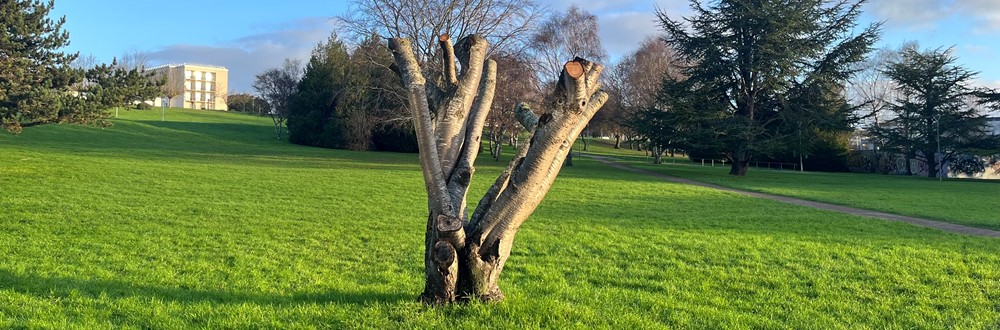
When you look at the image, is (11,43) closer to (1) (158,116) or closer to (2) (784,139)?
(2) (784,139)

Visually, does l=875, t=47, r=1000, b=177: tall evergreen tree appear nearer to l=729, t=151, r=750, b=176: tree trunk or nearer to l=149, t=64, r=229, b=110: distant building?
l=729, t=151, r=750, b=176: tree trunk

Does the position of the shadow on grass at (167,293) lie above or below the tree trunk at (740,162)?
below

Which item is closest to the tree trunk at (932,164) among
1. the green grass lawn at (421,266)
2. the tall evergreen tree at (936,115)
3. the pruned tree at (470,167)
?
the tall evergreen tree at (936,115)

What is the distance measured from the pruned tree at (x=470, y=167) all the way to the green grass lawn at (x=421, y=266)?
0.30 metres

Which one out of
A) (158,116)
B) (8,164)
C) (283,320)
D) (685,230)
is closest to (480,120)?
(283,320)

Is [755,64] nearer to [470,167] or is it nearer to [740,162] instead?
[740,162]

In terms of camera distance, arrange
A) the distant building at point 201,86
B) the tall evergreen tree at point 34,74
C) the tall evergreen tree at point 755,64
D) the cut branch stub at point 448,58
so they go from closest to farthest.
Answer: the cut branch stub at point 448,58, the tall evergreen tree at point 34,74, the tall evergreen tree at point 755,64, the distant building at point 201,86

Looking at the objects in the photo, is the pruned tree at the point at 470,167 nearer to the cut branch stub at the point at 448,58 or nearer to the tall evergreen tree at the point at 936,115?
the cut branch stub at the point at 448,58

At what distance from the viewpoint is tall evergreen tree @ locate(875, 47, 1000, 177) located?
1602 inches

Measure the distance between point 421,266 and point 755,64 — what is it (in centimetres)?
2811

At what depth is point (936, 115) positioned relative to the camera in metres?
41.9

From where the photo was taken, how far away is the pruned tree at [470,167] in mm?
4336

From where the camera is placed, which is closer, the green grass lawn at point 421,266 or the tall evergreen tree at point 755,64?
the green grass lawn at point 421,266

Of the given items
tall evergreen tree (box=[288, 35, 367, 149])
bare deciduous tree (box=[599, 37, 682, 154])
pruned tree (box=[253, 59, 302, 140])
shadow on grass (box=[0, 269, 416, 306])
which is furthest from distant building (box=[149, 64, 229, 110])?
shadow on grass (box=[0, 269, 416, 306])
